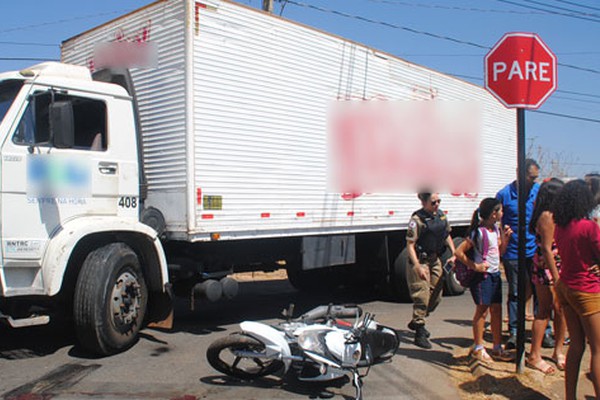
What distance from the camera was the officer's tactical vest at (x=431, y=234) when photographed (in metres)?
6.32

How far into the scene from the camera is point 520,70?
5.12 m

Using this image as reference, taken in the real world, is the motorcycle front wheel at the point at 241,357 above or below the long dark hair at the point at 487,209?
below

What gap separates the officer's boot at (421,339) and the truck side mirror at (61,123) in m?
4.11

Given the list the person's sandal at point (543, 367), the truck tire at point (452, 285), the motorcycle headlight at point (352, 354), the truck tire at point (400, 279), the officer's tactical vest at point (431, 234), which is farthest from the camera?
the truck tire at point (452, 285)

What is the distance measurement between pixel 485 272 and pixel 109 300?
12.2ft

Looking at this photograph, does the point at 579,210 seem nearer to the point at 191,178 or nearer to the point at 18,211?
the point at 191,178

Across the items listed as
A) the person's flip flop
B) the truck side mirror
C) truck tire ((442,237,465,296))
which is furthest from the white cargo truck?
the person's flip flop

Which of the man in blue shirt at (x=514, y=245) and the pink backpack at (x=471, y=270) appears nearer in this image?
the pink backpack at (x=471, y=270)

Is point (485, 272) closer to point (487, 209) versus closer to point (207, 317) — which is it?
point (487, 209)

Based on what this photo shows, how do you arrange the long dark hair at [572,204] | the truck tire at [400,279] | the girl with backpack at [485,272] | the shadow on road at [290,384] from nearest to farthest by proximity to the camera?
the long dark hair at [572,204], the shadow on road at [290,384], the girl with backpack at [485,272], the truck tire at [400,279]

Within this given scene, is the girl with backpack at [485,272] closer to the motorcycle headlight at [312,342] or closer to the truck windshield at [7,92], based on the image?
the motorcycle headlight at [312,342]

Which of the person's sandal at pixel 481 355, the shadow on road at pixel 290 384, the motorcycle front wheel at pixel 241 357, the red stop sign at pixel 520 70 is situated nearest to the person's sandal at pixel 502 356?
the person's sandal at pixel 481 355

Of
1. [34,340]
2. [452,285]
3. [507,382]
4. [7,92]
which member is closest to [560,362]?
[507,382]

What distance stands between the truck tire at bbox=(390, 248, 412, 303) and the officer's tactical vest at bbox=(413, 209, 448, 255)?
262cm
